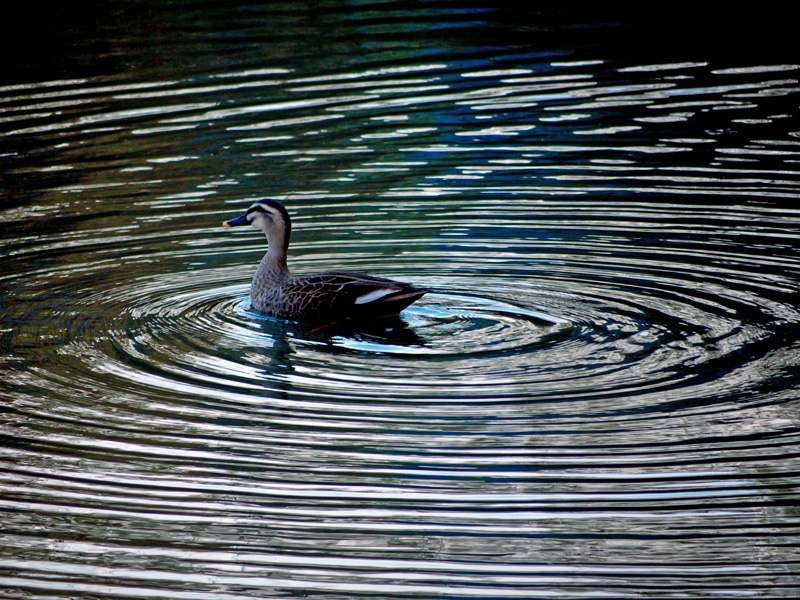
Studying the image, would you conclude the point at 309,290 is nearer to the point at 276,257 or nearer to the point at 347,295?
the point at 347,295

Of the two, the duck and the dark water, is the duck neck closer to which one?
the duck

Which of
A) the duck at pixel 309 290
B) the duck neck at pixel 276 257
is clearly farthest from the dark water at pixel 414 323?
the duck neck at pixel 276 257

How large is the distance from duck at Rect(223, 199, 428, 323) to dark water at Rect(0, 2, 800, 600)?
0.22m

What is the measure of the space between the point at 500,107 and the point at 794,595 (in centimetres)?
1068

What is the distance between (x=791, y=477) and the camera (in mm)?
6004

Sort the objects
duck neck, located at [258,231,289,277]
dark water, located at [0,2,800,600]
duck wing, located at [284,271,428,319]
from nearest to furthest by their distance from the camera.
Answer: dark water, located at [0,2,800,600], duck wing, located at [284,271,428,319], duck neck, located at [258,231,289,277]

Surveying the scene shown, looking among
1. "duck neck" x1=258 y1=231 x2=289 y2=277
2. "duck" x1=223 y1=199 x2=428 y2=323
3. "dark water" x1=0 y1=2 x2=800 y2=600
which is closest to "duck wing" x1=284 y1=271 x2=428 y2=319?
"duck" x1=223 y1=199 x2=428 y2=323

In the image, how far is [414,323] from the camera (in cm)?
891

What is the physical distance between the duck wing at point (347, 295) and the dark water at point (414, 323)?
222mm

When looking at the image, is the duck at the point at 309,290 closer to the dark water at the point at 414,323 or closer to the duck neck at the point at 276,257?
the duck neck at the point at 276,257

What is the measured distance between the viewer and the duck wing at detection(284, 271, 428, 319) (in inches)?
342

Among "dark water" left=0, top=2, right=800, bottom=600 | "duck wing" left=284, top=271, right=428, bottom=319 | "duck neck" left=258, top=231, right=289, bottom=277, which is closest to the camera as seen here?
"dark water" left=0, top=2, right=800, bottom=600

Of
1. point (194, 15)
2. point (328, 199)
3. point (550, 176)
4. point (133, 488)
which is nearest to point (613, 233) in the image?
point (550, 176)

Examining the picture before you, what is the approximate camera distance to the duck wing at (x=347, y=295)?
28.5 ft
